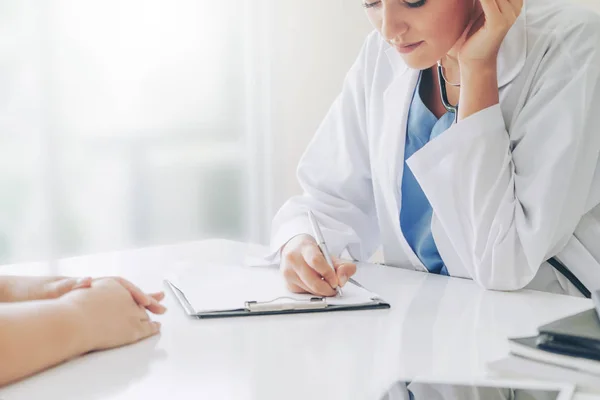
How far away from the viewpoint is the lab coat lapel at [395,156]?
1.34 meters

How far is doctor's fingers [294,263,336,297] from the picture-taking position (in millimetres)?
978

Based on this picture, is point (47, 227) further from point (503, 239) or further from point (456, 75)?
point (503, 239)

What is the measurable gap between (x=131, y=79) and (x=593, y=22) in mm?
1943

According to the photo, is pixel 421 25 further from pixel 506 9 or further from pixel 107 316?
pixel 107 316

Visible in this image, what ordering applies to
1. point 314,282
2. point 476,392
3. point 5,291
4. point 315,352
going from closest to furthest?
point 476,392 → point 315,352 → point 5,291 → point 314,282

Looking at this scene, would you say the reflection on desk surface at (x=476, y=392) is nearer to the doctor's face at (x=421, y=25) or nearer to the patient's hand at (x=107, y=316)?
the patient's hand at (x=107, y=316)

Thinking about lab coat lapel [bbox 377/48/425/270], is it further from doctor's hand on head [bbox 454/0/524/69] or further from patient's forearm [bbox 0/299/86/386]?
patient's forearm [bbox 0/299/86/386]

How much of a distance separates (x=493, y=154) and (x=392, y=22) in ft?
0.94

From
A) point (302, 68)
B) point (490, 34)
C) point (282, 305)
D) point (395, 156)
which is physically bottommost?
point (282, 305)

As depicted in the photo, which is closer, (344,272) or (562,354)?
(562,354)

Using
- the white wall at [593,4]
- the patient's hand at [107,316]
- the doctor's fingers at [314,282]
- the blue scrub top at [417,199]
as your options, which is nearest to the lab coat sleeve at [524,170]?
the blue scrub top at [417,199]

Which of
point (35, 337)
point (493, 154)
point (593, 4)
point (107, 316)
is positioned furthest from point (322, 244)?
point (593, 4)

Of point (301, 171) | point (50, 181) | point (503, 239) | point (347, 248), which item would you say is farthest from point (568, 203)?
point (50, 181)

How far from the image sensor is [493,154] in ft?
3.65
